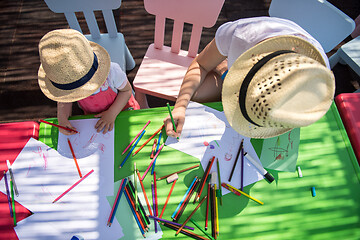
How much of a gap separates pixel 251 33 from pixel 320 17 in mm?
717

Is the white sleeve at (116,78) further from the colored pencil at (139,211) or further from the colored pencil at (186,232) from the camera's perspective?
the colored pencil at (186,232)

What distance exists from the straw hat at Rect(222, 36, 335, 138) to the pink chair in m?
0.75

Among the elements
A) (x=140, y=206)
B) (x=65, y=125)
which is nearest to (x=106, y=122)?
(x=65, y=125)

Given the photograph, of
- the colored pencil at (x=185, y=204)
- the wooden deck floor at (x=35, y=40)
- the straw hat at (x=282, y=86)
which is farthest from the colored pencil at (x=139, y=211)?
the wooden deck floor at (x=35, y=40)

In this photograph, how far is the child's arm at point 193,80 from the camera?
53.6 inches

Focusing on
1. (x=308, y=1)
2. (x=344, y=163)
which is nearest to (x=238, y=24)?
(x=308, y=1)

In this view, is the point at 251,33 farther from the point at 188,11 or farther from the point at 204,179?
the point at 204,179

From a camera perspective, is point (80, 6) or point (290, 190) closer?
point (290, 190)

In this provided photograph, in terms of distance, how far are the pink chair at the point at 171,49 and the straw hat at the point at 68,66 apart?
518 millimetres

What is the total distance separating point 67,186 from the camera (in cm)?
125

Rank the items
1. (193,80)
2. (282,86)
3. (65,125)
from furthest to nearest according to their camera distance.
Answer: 1. (193,80)
2. (65,125)
3. (282,86)

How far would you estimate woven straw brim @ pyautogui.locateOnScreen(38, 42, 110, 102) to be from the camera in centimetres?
120

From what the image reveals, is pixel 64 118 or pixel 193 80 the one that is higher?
pixel 193 80

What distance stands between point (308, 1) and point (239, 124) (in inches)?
43.8
